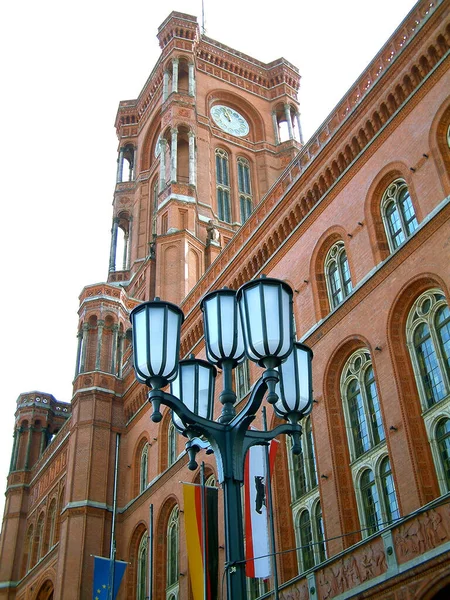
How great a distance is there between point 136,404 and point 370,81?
17.0 m

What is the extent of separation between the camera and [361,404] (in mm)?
17656

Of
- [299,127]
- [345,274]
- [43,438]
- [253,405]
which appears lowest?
[253,405]

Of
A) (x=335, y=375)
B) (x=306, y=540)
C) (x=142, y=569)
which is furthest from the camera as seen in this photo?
(x=142, y=569)

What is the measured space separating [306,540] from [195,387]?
35.8 feet

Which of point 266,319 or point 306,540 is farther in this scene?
point 306,540

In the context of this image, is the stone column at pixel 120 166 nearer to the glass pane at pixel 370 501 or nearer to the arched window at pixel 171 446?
the arched window at pixel 171 446

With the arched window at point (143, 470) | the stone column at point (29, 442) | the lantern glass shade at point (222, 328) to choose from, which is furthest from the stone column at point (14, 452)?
the lantern glass shade at point (222, 328)

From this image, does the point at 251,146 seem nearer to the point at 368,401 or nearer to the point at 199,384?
the point at 368,401

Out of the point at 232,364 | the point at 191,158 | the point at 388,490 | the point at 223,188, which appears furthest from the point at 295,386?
the point at 223,188

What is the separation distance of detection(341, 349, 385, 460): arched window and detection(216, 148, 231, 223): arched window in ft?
82.2

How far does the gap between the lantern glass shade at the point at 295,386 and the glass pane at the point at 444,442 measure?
23.1 ft

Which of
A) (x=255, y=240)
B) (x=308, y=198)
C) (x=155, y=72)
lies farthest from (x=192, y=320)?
(x=155, y=72)

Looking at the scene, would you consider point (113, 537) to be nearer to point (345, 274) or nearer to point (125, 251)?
point (345, 274)

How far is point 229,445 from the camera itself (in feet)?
25.9
